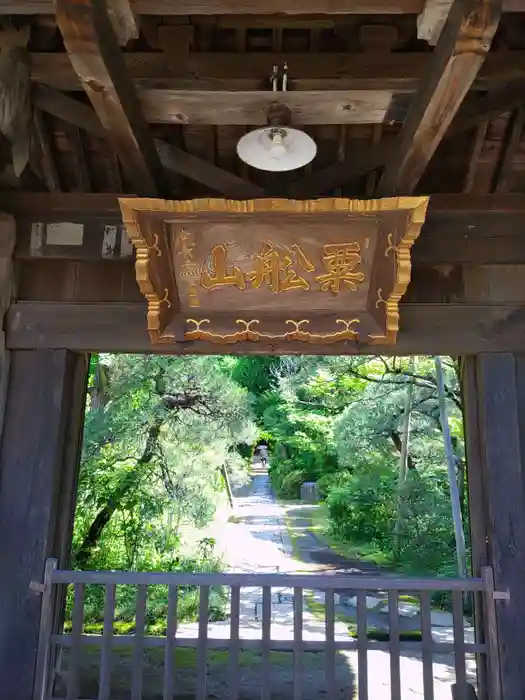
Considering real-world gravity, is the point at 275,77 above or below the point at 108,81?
above

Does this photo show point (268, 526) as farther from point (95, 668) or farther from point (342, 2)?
point (342, 2)

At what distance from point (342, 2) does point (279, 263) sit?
4.36 ft

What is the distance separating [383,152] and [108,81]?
153 centimetres

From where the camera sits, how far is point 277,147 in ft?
8.05

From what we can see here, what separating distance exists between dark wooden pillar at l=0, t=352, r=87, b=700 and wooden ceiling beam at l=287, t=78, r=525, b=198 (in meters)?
1.75

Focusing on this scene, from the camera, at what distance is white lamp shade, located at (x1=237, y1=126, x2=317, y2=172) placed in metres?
2.43

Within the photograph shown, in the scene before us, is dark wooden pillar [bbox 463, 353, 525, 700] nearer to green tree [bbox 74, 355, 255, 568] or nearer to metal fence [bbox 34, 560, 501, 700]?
metal fence [bbox 34, 560, 501, 700]

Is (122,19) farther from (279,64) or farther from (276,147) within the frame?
(279,64)

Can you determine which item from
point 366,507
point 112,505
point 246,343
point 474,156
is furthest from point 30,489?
point 366,507

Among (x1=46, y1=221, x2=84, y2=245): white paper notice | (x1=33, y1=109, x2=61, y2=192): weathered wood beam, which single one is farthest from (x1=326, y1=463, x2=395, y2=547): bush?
(x1=33, y1=109, x2=61, y2=192): weathered wood beam

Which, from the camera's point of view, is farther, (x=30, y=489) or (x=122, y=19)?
(x=30, y=489)

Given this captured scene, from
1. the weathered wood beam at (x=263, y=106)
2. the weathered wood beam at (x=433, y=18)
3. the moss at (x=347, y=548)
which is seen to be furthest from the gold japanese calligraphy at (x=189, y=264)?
the moss at (x=347, y=548)

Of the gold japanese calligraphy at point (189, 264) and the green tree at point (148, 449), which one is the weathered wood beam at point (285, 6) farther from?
the green tree at point (148, 449)

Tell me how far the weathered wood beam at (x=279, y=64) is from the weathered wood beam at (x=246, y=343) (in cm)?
128
